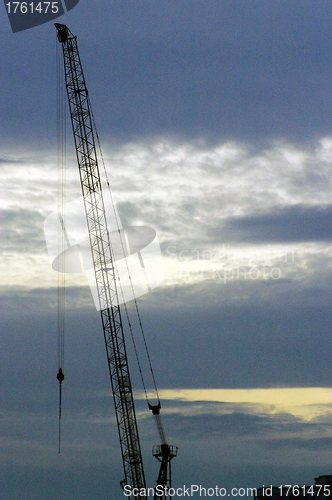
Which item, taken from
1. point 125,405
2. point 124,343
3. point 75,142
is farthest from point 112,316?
point 75,142

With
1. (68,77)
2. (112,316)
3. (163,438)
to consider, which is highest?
(68,77)

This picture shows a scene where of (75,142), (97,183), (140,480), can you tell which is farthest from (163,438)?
A: (75,142)

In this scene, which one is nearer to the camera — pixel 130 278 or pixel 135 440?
pixel 135 440

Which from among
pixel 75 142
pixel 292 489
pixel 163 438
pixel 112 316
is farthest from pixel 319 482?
pixel 75 142

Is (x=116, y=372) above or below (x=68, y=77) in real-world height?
below

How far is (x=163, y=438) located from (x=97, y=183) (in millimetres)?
44024

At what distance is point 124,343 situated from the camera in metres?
104

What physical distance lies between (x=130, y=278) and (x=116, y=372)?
19086mm

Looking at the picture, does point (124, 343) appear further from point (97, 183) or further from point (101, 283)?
point (97, 183)

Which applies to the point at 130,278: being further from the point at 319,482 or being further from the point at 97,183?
the point at 319,482

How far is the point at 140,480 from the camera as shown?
10738cm

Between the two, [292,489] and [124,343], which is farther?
[292,489]

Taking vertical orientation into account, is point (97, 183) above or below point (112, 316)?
above

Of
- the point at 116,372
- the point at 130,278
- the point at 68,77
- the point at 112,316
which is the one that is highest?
the point at 68,77
